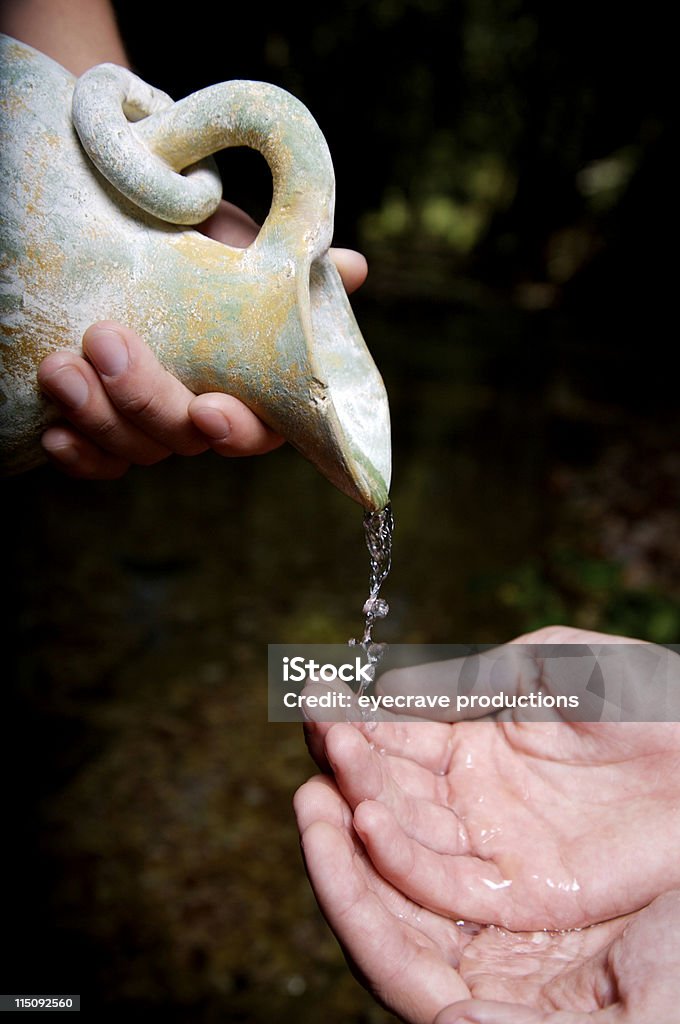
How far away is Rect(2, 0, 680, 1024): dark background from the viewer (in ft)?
8.77

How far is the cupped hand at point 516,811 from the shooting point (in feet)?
4.51

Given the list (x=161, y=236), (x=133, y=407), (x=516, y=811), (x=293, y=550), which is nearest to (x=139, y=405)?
(x=133, y=407)

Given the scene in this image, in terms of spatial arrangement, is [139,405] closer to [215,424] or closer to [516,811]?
[215,424]

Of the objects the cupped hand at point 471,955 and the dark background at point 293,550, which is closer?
the cupped hand at point 471,955

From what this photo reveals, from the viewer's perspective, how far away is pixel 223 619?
407cm

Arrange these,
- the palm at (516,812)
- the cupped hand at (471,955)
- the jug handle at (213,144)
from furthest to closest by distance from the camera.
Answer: the palm at (516,812) → the jug handle at (213,144) → the cupped hand at (471,955)

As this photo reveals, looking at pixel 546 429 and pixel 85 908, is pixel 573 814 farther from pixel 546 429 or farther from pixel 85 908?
pixel 546 429

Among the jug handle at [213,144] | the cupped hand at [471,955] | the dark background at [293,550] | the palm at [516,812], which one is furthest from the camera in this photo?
the dark background at [293,550]

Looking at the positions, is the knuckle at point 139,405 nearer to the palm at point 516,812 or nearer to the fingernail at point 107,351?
the fingernail at point 107,351

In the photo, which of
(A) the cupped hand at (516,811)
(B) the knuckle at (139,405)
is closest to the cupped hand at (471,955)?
(A) the cupped hand at (516,811)

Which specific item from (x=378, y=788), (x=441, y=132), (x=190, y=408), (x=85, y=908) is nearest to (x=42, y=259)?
(x=190, y=408)

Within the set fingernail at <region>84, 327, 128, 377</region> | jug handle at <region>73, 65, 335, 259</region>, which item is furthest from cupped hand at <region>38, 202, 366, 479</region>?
jug handle at <region>73, 65, 335, 259</region>

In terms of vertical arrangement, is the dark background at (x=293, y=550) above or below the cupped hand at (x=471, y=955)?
above

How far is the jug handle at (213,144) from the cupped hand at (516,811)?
80 cm
